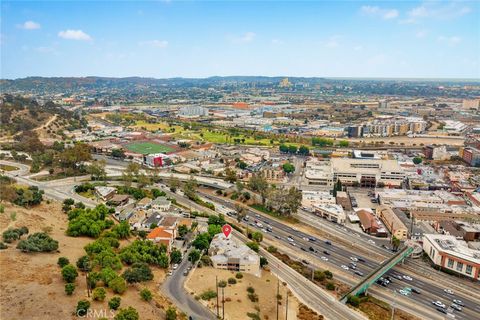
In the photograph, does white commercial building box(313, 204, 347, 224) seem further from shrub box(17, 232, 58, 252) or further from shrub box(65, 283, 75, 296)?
shrub box(65, 283, 75, 296)

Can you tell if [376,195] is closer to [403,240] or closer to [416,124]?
[403,240]

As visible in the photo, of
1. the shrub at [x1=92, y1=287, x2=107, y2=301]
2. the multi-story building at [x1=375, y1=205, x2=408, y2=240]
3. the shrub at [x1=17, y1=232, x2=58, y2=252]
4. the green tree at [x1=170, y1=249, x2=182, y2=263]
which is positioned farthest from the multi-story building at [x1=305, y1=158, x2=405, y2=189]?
the shrub at [x1=92, y1=287, x2=107, y2=301]

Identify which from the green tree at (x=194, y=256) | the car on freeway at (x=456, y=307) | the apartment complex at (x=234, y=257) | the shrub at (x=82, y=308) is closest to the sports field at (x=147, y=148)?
the apartment complex at (x=234, y=257)

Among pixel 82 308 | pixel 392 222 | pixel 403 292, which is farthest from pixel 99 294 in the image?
pixel 392 222

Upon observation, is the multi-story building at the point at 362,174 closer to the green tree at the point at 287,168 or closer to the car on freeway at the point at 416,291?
the green tree at the point at 287,168

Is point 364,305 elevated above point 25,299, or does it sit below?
below

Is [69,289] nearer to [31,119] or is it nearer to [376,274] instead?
[376,274]

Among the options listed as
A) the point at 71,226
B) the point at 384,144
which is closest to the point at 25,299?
the point at 71,226
